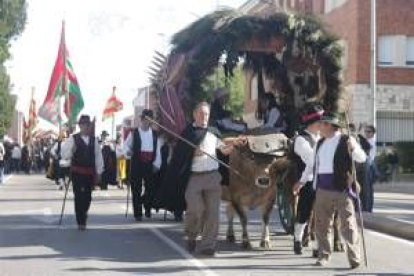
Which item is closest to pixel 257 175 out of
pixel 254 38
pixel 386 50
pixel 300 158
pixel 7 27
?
pixel 300 158

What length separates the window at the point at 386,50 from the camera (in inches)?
Answer: 1690

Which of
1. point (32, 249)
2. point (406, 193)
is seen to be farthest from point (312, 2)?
point (32, 249)

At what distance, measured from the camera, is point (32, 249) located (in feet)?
43.6

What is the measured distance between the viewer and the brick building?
1655 inches


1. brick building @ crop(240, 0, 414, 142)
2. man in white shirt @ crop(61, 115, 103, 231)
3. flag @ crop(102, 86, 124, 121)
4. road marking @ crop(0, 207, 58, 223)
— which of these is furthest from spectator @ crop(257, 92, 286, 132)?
flag @ crop(102, 86, 124, 121)

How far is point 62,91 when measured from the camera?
27.5 meters

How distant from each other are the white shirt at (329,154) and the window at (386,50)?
32352 millimetres

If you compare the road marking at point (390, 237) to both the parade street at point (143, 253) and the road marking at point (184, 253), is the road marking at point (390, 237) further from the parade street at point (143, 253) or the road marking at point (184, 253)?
the road marking at point (184, 253)

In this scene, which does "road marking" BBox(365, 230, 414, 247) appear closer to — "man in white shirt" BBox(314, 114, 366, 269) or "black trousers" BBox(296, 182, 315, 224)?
"black trousers" BBox(296, 182, 315, 224)

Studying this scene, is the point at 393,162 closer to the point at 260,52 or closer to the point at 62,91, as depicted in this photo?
the point at 62,91

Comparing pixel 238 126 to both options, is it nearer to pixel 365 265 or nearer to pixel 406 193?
pixel 365 265

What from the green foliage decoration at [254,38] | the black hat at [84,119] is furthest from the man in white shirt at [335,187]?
the black hat at [84,119]

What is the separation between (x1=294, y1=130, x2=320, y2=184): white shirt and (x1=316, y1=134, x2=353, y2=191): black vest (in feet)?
1.91

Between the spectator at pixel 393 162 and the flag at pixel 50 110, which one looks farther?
the spectator at pixel 393 162
